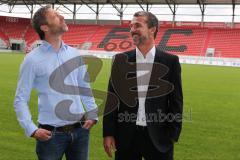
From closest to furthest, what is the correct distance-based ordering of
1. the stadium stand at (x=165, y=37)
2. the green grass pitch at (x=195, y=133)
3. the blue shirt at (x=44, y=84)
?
the blue shirt at (x=44, y=84), the green grass pitch at (x=195, y=133), the stadium stand at (x=165, y=37)

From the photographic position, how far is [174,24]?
5056cm

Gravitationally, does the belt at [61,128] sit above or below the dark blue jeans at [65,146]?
above

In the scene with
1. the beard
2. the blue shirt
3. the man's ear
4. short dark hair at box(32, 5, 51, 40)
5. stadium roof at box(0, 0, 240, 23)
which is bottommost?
the blue shirt

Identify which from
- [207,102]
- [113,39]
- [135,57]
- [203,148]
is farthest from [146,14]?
[113,39]

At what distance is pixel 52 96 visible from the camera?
11.5 feet

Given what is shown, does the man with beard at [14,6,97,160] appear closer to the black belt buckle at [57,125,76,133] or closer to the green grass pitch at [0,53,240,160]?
the black belt buckle at [57,125,76,133]

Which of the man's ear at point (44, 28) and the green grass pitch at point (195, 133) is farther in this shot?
the green grass pitch at point (195, 133)

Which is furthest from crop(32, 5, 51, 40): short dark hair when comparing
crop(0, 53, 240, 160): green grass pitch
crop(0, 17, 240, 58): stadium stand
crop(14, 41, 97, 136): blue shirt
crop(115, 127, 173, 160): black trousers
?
crop(0, 17, 240, 58): stadium stand

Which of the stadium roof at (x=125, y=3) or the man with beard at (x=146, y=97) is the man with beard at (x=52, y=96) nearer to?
the man with beard at (x=146, y=97)

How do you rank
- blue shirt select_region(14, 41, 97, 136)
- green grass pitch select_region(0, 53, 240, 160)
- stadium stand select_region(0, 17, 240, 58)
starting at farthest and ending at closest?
stadium stand select_region(0, 17, 240, 58) < green grass pitch select_region(0, 53, 240, 160) < blue shirt select_region(14, 41, 97, 136)

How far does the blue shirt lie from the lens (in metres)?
3.31

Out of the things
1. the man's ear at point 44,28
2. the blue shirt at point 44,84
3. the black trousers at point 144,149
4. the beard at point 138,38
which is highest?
the man's ear at point 44,28

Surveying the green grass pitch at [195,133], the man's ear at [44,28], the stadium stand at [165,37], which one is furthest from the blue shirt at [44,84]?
the stadium stand at [165,37]

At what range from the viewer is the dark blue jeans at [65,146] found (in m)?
3.47
